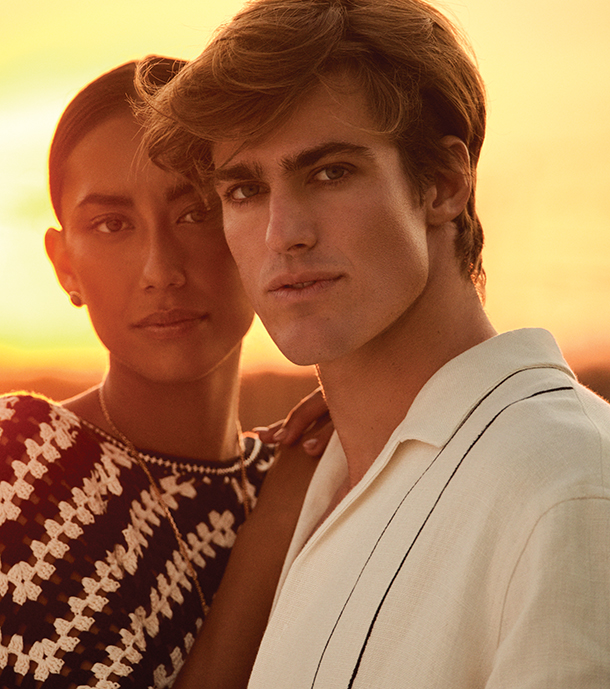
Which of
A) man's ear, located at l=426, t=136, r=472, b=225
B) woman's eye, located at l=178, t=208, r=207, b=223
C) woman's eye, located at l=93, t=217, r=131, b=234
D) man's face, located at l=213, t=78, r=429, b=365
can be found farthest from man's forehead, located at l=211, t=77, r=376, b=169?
woman's eye, located at l=93, t=217, r=131, b=234

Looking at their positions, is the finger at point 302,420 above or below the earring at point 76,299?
below

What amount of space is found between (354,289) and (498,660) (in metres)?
0.82

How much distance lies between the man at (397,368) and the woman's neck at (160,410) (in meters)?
0.57

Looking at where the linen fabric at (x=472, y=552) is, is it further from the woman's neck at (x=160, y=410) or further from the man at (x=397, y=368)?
the woman's neck at (x=160, y=410)

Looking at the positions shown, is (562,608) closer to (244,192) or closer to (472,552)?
(472,552)

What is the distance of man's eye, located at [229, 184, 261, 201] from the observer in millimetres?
1867

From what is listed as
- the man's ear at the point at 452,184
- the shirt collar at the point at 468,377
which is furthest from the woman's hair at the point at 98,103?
the shirt collar at the point at 468,377

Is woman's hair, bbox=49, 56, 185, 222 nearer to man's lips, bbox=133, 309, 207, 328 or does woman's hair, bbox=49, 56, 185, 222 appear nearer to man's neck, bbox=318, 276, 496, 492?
man's lips, bbox=133, 309, 207, 328

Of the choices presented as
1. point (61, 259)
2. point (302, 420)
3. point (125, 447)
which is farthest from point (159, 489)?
point (61, 259)

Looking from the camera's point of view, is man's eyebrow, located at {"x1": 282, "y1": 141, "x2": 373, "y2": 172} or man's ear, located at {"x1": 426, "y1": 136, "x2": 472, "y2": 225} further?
man's ear, located at {"x1": 426, "y1": 136, "x2": 472, "y2": 225}

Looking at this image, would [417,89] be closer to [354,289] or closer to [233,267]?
[354,289]

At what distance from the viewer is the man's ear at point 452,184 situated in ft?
6.31

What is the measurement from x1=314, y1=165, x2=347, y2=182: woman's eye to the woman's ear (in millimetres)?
1034

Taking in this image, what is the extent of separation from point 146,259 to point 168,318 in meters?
0.18
